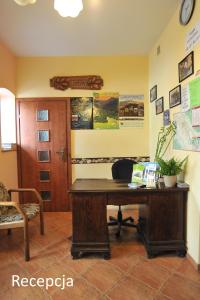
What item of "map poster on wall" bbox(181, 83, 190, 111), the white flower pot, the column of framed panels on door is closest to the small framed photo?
"map poster on wall" bbox(181, 83, 190, 111)

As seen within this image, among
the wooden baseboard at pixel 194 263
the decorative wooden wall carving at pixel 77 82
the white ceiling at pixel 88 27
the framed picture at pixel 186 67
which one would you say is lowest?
the wooden baseboard at pixel 194 263

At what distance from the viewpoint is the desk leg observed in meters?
2.35

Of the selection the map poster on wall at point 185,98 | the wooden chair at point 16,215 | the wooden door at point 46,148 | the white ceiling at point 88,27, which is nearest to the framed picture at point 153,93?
the white ceiling at point 88,27

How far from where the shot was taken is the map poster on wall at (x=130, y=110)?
3898 mm

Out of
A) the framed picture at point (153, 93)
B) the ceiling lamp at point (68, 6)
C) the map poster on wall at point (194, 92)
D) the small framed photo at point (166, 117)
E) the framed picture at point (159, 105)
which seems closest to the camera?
the ceiling lamp at point (68, 6)

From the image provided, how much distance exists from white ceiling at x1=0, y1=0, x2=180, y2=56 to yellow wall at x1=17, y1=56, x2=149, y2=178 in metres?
0.16

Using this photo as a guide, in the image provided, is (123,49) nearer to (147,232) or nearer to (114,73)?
(114,73)

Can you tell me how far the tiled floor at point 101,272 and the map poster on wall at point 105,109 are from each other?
1.95m

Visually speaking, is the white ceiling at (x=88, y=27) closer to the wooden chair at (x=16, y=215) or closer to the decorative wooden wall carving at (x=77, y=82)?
the decorative wooden wall carving at (x=77, y=82)

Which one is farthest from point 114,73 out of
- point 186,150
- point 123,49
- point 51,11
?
point 186,150

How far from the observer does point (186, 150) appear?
93.9 inches

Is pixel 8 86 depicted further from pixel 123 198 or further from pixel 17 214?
pixel 123 198

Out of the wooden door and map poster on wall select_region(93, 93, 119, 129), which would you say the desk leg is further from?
map poster on wall select_region(93, 93, 119, 129)

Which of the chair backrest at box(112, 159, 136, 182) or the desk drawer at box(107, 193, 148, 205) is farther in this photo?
the chair backrest at box(112, 159, 136, 182)
